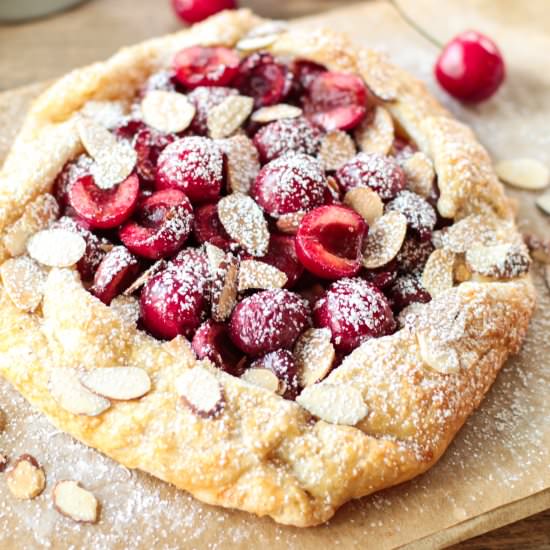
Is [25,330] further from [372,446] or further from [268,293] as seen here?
[372,446]

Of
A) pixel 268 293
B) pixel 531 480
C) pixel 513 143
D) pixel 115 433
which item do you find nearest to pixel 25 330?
pixel 115 433

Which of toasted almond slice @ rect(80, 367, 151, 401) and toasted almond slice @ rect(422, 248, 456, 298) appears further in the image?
toasted almond slice @ rect(422, 248, 456, 298)

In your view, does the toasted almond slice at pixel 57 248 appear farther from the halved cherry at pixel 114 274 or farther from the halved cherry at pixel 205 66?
the halved cherry at pixel 205 66

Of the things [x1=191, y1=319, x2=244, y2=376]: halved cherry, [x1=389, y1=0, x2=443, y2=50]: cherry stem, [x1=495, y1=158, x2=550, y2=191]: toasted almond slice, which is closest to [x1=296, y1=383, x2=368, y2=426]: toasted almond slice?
[x1=191, y1=319, x2=244, y2=376]: halved cherry

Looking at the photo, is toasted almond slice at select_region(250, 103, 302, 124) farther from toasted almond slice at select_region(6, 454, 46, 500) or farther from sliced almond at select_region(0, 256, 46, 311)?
toasted almond slice at select_region(6, 454, 46, 500)

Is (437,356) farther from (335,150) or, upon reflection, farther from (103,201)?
(103,201)

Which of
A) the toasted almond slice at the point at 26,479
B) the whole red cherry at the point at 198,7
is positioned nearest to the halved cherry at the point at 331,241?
the toasted almond slice at the point at 26,479
